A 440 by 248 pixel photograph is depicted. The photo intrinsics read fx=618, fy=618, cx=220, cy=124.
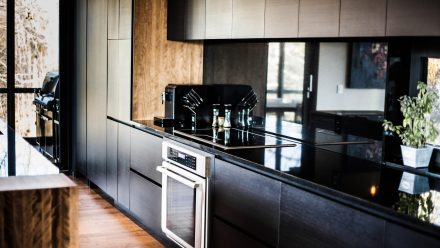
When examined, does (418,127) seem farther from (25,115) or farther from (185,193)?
(25,115)

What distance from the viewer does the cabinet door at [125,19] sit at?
16.0 ft

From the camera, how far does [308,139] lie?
3.83 metres

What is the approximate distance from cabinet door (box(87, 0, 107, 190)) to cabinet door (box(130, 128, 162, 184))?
2.67 feet

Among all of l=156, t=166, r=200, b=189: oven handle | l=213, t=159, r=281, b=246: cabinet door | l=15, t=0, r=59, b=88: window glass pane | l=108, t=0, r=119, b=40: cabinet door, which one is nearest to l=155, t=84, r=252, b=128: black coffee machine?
l=156, t=166, r=200, b=189: oven handle

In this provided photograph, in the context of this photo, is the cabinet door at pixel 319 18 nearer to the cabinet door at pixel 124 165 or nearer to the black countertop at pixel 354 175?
the black countertop at pixel 354 175

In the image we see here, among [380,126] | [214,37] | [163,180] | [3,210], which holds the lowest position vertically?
[163,180]

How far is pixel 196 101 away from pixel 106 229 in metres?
1.20

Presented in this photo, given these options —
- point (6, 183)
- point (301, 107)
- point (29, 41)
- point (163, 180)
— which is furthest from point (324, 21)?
point (29, 41)

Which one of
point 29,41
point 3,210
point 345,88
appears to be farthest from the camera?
point 29,41

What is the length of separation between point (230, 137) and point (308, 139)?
53 centimetres

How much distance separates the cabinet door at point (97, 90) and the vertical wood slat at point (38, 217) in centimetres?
341

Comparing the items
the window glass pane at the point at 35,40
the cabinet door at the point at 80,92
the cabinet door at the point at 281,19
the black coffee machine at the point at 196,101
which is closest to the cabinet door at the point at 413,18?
the cabinet door at the point at 281,19

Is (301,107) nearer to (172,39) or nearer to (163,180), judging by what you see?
(163,180)

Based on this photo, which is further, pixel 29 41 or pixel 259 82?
pixel 29 41
